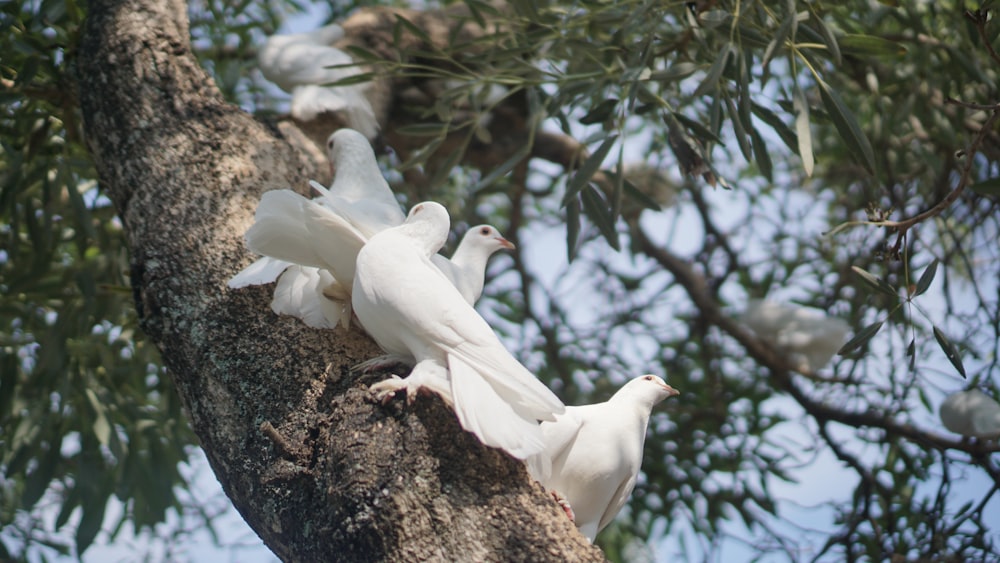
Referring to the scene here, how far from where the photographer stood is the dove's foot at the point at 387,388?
1476mm

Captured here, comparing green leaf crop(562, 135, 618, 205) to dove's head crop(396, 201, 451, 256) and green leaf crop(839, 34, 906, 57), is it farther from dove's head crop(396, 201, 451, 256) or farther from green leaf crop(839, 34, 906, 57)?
green leaf crop(839, 34, 906, 57)

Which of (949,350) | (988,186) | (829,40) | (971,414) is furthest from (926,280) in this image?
(971,414)

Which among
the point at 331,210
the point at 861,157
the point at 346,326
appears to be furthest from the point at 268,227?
the point at 861,157

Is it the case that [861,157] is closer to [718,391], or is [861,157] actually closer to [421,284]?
[421,284]

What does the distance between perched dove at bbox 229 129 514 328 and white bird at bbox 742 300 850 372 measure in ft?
5.14

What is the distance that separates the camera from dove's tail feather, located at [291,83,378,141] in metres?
2.72

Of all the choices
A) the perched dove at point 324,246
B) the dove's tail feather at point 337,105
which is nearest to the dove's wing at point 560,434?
the perched dove at point 324,246

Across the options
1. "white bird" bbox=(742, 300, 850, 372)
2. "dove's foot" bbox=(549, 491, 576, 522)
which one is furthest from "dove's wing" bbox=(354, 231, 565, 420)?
"white bird" bbox=(742, 300, 850, 372)

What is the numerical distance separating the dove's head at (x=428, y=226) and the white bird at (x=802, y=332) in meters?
1.93

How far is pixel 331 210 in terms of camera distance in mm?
1656

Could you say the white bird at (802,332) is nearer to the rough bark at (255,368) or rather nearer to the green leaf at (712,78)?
the green leaf at (712,78)

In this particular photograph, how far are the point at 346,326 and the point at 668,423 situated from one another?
2.21m

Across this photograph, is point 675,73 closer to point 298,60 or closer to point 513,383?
point 513,383

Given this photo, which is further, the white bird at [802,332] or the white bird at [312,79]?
the white bird at [802,332]
